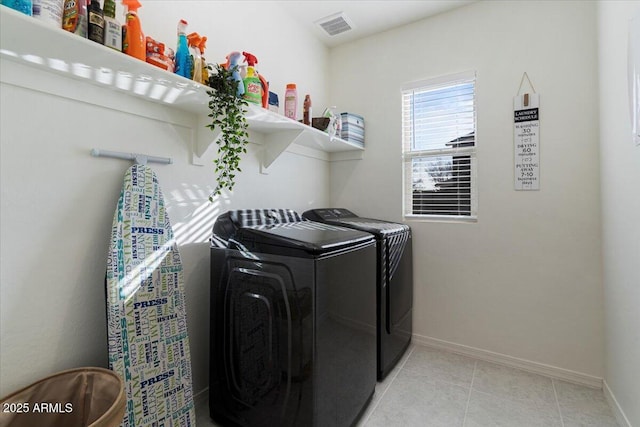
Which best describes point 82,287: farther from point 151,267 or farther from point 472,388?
point 472,388

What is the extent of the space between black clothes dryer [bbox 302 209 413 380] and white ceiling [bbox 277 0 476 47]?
161 centimetres

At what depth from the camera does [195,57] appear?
4.61ft

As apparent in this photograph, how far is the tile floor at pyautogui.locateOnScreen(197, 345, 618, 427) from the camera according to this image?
1.67 meters

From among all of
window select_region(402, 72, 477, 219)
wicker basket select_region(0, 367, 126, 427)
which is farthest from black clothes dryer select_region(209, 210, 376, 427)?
window select_region(402, 72, 477, 219)

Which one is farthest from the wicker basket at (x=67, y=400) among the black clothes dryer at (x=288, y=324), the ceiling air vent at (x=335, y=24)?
the ceiling air vent at (x=335, y=24)

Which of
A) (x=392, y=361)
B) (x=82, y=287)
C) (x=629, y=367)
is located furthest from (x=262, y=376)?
(x=629, y=367)

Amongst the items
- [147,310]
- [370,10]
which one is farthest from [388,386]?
[370,10]

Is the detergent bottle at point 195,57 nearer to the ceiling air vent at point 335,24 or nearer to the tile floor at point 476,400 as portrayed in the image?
the ceiling air vent at point 335,24

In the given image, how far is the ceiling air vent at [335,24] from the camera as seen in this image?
2518 millimetres

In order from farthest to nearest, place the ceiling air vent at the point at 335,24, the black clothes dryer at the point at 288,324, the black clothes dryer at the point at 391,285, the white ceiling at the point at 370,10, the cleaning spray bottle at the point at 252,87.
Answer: the ceiling air vent at the point at 335,24
the white ceiling at the point at 370,10
the black clothes dryer at the point at 391,285
the cleaning spray bottle at the point at 252,87
the black clothes dryer at the point at 288,324

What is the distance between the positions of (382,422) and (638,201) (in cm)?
167

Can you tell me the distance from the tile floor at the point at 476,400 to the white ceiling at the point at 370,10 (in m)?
2.77

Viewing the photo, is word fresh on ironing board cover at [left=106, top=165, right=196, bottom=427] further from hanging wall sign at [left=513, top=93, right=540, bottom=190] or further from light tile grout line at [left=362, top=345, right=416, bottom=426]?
hanging wall sign at [left=513, top=93, right=540, bottom=190]

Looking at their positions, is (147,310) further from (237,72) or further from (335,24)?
(335,24)
